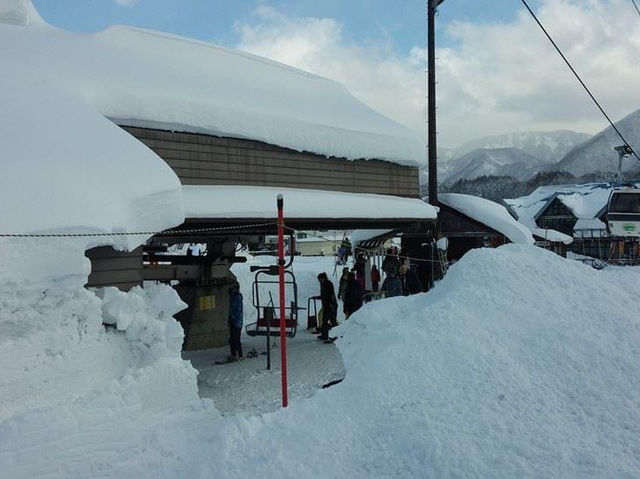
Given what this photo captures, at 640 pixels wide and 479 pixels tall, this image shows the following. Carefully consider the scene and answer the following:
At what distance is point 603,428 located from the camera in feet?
12.9

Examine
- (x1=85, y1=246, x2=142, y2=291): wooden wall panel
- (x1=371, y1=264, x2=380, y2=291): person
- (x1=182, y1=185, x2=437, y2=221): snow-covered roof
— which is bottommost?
(x1=371, y1=264, x2=380, y2=291): person

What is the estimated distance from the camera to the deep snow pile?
12.2ft

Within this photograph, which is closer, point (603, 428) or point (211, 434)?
point (603, 428)

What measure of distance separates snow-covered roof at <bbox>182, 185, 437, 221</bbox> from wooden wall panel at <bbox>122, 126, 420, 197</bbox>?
22 cm

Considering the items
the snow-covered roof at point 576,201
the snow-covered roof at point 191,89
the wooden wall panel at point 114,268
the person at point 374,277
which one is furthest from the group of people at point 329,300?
the snow-covered roof at point 576,201

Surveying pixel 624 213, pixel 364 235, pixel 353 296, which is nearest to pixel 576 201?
pixel 624 213

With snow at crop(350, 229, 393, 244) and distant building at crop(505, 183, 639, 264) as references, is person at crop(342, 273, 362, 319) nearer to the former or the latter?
snow at crop(350, 229, 393, 244)

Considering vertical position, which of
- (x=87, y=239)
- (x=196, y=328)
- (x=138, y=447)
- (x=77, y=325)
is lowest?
(x=196, y=328)

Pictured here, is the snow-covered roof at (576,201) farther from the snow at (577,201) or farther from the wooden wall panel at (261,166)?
the wooden wall panel at (261,166)

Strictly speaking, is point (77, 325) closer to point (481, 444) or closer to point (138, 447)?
A: point (138, 447)

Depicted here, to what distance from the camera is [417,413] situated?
4.20m

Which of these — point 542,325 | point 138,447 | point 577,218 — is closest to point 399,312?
point 542,325

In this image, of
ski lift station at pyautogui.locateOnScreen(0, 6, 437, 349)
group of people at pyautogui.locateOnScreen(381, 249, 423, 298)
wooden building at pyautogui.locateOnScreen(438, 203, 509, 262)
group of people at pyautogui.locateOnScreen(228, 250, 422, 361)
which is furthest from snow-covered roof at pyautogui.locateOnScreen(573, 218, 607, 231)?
group of people at pyautogui.locateOnScreen(228, 250, 422, 361)

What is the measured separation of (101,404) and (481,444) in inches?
130
